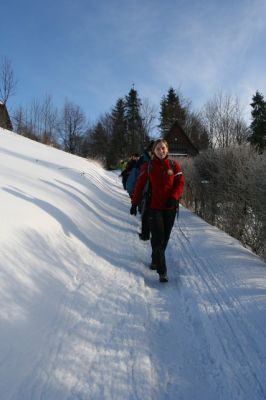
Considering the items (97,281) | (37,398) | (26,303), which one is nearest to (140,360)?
(37,398)

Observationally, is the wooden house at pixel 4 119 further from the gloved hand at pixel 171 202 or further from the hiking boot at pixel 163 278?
Result: the hiking boot at pixel 163 278

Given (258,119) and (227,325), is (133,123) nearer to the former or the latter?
(258,119)

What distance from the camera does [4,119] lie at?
2694cm

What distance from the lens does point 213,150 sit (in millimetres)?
12258

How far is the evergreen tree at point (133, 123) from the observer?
61.3 meters

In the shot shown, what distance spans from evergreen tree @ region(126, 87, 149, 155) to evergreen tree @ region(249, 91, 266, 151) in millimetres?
23309

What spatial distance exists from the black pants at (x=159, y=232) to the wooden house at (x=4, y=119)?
21.5 m

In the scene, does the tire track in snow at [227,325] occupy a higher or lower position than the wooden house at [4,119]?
lower

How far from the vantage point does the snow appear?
3002 mm

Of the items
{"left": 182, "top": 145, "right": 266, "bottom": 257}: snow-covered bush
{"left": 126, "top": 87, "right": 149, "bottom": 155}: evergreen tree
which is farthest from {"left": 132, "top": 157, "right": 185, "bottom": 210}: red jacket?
{"left": 126, "top": 87, "right": 149, "bottom": 155}: evergreen tree

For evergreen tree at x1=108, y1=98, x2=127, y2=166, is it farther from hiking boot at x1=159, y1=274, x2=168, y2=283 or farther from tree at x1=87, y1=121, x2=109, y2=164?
hiking boot at x1=159, y1=274, x2=168, y2=283

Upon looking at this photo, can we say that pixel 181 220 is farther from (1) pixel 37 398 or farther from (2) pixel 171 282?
(1) pixel 37 398

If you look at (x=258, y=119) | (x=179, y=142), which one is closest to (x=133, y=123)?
(x=179, y=142)

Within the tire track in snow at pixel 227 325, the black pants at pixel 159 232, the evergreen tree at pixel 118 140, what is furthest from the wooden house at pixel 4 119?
the evergreen tree at pixel 118 140
